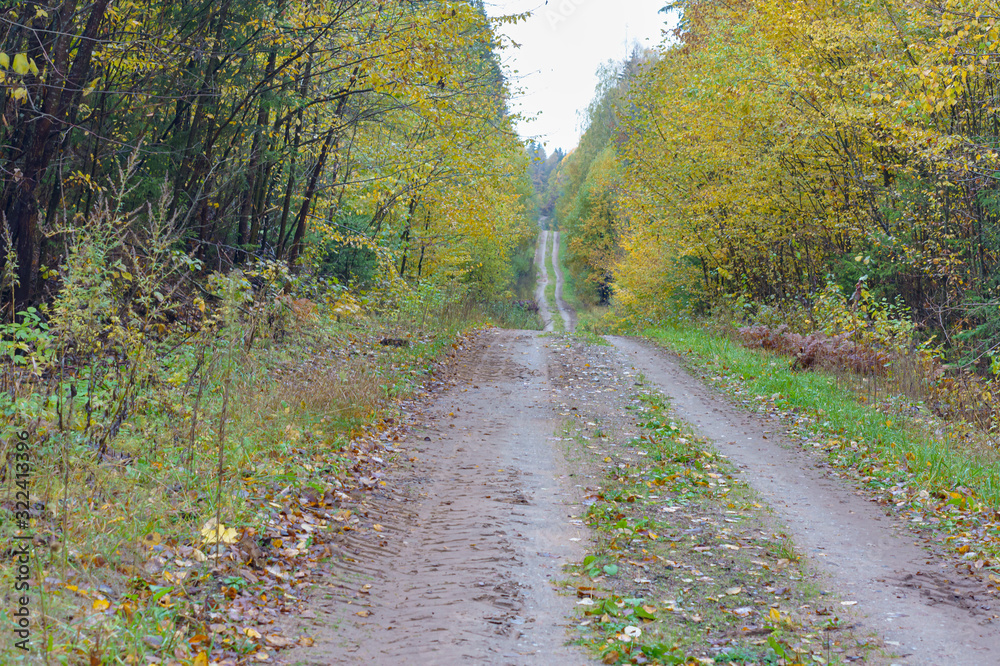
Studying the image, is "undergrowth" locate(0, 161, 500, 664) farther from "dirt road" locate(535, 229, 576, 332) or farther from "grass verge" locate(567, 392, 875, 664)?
"dirt road" locate(535, 229, 576, 332)

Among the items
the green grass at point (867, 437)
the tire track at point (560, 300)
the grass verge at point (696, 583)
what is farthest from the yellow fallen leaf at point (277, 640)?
the tire track at point (560, 300)

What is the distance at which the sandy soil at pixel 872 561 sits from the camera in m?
4.57

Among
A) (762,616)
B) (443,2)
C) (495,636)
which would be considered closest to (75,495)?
(495,636)

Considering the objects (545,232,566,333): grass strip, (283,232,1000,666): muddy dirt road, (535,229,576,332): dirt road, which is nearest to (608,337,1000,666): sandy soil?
(283,232,1000,666): muddy dirt road

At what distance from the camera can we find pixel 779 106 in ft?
55.0

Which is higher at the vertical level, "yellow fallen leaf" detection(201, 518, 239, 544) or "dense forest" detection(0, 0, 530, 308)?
"dense forest" detection(0, 0, 530, 308)

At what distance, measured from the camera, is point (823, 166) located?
1788cm

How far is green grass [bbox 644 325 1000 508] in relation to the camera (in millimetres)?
7812

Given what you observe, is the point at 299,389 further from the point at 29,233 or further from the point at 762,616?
the point at 762,616

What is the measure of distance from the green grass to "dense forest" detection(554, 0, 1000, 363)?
231 centimetres

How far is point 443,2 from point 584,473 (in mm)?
6939

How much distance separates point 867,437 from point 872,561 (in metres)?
3.93

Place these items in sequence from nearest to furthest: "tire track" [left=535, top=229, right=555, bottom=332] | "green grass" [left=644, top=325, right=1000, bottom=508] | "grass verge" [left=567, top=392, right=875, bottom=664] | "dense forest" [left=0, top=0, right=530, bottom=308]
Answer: "grass verge" [left=567, top=392, right=875, bottom=664] < "green grass" [left=644, top=325, right=1000, bottom=508] < "dense forest" [left=0, top=0, right=530, bottom=308] < "tire track" [left=535, top=229, right=555, bottom=332]

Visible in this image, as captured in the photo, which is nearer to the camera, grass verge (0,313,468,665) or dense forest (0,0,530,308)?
grass verge (0,313,468,665)
